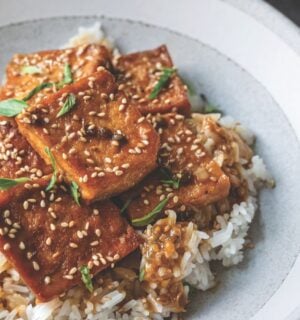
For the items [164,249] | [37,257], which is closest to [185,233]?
[164,249]

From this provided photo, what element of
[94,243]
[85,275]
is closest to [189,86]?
[94,243]

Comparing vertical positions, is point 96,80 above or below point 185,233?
above

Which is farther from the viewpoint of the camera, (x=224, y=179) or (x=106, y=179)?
(x=224, y=179)

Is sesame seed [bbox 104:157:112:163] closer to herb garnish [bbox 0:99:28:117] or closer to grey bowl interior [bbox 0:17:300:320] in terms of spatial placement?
herb garnish [bbox 0:99:28:117]

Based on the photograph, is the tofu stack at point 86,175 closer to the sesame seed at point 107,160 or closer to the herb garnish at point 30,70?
the sesame seed at point 107,160

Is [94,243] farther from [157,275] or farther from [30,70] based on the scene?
[30,70]

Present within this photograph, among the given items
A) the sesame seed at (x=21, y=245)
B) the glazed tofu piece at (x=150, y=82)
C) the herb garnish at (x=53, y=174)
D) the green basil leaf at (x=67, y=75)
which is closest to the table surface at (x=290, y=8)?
the glazed tofu piece at (x=150, y=82)

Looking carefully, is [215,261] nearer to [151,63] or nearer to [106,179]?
[106,179]
